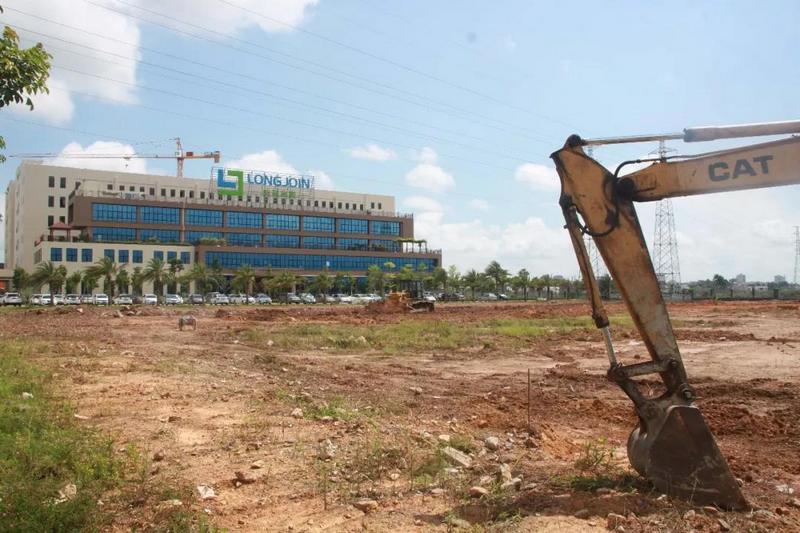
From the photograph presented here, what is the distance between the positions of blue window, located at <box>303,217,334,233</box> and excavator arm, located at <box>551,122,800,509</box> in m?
111

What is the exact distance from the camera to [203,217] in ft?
356

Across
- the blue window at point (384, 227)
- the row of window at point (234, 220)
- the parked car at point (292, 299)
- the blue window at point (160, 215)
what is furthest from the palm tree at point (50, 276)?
the blue window at point (384, 227)

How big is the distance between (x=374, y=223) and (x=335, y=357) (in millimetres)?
104373

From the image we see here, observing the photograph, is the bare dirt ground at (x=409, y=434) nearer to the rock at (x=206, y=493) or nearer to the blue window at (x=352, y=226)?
the rock at (x=206, y=493)

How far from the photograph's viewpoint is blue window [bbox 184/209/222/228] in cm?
10725

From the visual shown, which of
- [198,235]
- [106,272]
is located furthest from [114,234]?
[106,272]

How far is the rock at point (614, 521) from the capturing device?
571 cm

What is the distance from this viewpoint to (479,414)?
1159 centimetres

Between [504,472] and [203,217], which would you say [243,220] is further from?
[504,472]

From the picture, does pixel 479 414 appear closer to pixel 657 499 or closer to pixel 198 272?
pixel 657 499

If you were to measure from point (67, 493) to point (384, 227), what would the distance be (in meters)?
121

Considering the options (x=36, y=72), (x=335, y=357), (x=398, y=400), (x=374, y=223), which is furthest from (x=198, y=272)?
(x=36, y=72)

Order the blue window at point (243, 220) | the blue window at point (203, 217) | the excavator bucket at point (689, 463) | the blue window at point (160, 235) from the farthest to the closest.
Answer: the blue window at point (243, 220) < the blue window at point (203, 217) < the blue window at point (160, 235) < the excavator bucket at point (689, 463)

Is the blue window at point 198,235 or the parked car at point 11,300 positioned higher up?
the blue window at point 198,235
